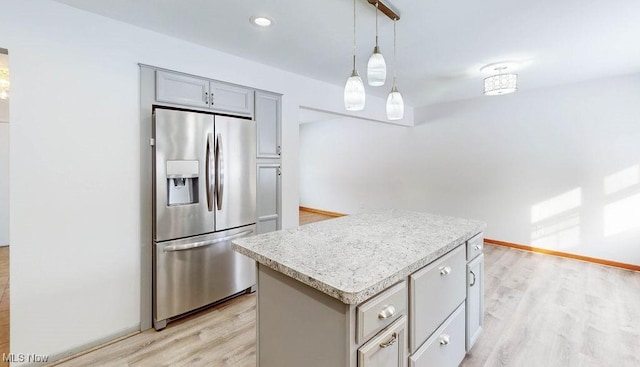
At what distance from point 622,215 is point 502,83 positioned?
2.40 meters

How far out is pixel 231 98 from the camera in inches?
106

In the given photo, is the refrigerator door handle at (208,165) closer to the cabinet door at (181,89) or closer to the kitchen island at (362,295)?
the cabinet door at (181,89)

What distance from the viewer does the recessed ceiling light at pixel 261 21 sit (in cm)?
209

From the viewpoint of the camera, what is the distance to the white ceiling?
193 centimetres

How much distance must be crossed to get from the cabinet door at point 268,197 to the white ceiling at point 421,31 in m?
1.12

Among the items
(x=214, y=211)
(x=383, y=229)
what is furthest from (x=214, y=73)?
(x=383, y=229)

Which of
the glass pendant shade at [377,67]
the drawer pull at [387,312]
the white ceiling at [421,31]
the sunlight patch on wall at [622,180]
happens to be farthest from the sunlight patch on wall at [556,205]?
the drawer pull at [387,312]

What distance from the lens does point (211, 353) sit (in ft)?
6.62

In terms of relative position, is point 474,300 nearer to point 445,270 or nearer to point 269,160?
point 445,270

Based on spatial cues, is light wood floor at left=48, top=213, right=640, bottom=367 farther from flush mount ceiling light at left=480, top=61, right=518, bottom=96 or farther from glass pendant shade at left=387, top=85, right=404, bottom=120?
flush mount ceiling light at left=480, top=61, right=518, bottom=96

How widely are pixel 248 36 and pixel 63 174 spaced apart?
66.1 inches

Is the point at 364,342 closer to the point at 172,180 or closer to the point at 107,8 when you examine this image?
the point at 172,180

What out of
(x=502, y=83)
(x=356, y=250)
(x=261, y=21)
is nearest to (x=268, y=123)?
(x=261, y=21)

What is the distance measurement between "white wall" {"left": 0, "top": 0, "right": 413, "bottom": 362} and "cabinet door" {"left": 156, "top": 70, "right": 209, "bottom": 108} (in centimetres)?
12
